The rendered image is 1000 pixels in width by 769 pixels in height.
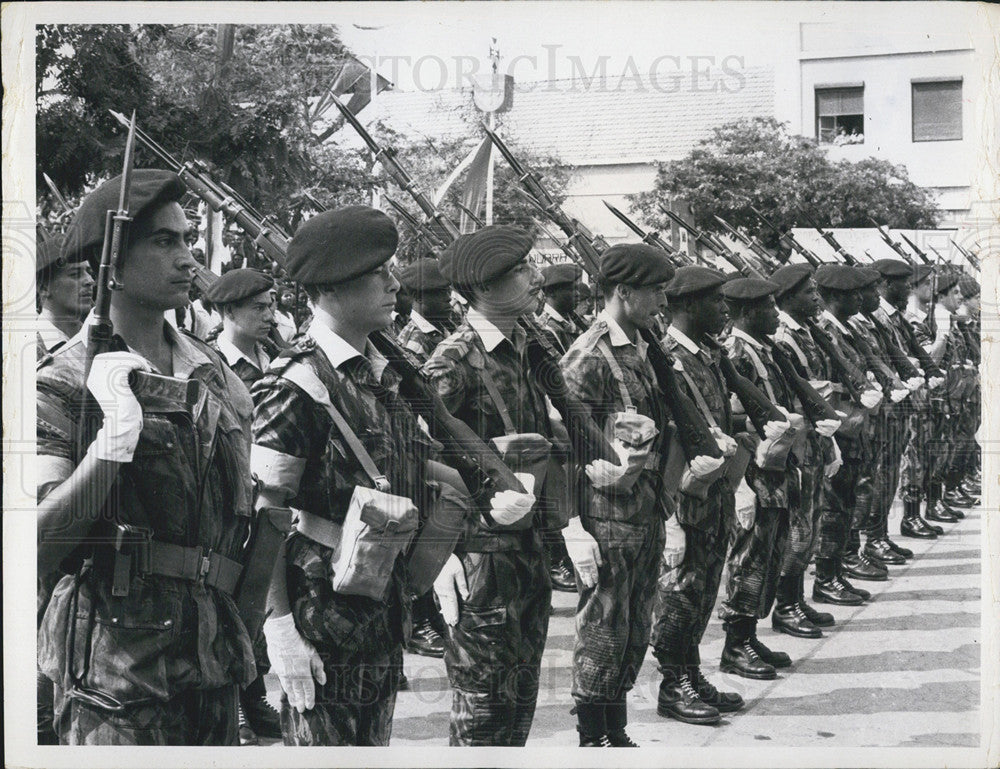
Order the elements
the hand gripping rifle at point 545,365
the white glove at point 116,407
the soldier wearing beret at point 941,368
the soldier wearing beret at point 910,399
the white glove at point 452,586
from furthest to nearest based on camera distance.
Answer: the soldier wearing beret at point 910,399
the soldier wearing beret at point 941,368
the hand gripping rifle at point 545,365
the white glove at point 452,586
the white glove at point 116,407

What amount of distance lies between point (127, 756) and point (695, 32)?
3716mm

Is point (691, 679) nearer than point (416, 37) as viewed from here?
No

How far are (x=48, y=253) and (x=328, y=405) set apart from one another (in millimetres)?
1805

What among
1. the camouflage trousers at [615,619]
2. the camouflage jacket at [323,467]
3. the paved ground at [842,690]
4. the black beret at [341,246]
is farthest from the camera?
the paved ground at [842,690]

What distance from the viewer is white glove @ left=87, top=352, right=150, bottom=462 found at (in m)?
3.49

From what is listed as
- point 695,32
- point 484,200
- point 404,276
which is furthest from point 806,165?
point 404,276

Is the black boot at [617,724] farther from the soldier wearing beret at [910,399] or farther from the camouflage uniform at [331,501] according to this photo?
the soldier wearing beret at [910,399]

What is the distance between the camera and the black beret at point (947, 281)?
6819 mm

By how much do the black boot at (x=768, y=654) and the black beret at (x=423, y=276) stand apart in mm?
2372

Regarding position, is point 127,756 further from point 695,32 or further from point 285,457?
point 695,32

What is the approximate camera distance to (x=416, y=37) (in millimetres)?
5383

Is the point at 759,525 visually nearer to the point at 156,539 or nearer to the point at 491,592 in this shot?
the point at 491,592

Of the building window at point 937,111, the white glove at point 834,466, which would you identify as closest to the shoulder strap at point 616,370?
the building window at point 937,111

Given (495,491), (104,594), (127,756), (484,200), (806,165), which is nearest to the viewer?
(104,594)
